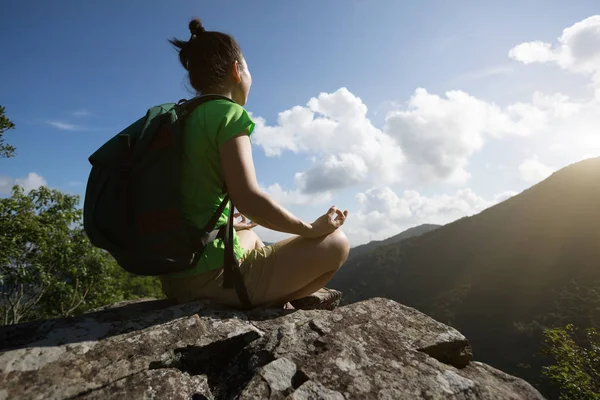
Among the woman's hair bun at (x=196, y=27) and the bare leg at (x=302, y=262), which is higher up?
the woman's hair bun at (x=196, y=27)

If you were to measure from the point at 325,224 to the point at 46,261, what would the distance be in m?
13.7

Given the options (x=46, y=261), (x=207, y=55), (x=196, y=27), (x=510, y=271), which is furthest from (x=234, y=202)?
(x=510, y=271)

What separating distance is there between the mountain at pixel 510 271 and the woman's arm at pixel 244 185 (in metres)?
60.0

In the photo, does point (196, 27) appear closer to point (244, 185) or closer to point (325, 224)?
point (244, 185)

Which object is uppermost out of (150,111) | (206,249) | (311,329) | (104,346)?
(150,111)

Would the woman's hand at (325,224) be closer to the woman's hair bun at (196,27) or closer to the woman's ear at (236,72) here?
the woman's ear at (236,72)

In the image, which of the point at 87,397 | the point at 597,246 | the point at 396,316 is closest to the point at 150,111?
the point at 87,397

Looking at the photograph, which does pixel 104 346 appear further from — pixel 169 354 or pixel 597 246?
pixel 597 246

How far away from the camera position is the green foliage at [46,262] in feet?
33.1

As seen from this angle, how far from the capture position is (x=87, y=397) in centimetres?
142

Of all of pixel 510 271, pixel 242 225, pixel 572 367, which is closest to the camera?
pixel 242 225

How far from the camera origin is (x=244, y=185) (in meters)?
1.97

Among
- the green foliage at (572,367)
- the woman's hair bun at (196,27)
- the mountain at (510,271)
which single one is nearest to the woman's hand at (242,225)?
the woman's hair bun at (196,27)

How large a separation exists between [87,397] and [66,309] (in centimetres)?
1654
